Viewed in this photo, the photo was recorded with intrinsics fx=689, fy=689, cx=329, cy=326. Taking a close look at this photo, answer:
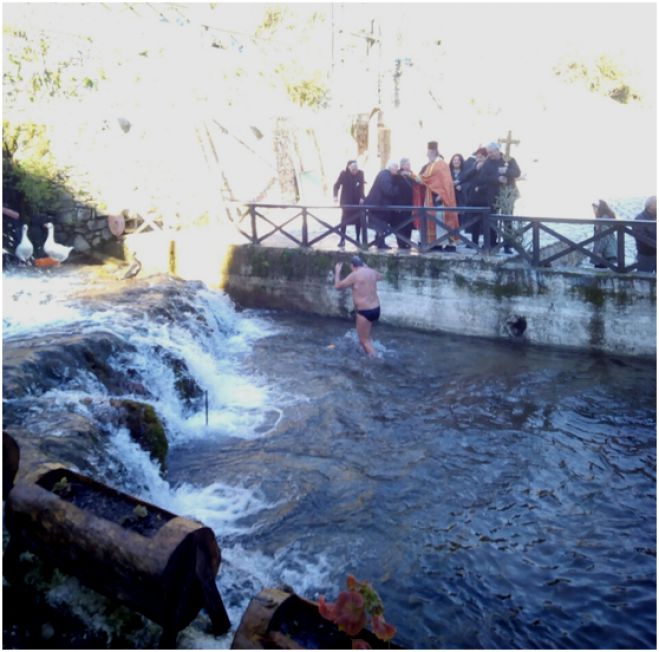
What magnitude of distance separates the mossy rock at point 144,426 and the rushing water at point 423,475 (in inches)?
Result: 4.9

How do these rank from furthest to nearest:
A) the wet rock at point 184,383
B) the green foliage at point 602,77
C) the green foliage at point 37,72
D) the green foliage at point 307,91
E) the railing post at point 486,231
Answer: the green foliage at point 602,77
the green foliage at point 307,91
the green foliage at point 37,72
the railing post at point 486,231
the wet rock at point 184,383

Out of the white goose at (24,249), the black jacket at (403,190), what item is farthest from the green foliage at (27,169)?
the black jacket at (403,190)

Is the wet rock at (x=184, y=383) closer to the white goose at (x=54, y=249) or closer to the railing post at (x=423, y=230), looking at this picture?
the railing post at (x=423, y=230)

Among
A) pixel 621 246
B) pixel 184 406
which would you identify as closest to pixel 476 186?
pixel 621 246

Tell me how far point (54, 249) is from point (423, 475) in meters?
9.37

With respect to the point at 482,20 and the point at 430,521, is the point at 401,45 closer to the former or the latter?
the point at 482,20

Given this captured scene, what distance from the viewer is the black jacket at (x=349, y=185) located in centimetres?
1284

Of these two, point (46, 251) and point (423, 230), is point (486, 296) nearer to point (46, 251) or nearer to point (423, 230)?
point (423, 230)

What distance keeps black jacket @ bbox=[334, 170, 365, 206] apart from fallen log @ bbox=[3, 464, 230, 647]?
9430 millimetres

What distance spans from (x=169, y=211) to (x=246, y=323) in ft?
13.3

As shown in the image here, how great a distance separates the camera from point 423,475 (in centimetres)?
695

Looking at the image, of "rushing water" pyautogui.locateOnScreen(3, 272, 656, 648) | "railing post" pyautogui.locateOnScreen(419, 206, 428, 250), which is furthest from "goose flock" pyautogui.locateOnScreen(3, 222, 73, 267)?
"railing post" pyautogui.locateOnScreen(419, 206, 428, 250)

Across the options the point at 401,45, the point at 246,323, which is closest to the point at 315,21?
the point at 401,45

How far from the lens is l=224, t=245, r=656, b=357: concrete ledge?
10.0 meters
